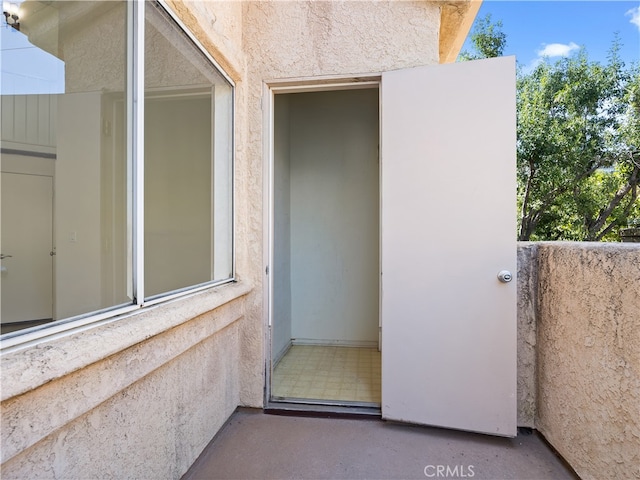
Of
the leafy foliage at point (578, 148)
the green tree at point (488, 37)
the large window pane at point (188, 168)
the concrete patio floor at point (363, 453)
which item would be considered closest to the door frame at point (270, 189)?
the concrete patio floor at point (363, 453)

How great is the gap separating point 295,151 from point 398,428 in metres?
3.08

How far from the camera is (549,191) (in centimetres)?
741

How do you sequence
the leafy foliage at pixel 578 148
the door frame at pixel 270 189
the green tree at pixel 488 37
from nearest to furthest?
the door frame at pixel 270 189, the leafy foliage at pixel 578 148, the green tree at pixel 488 37

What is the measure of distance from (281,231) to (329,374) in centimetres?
156

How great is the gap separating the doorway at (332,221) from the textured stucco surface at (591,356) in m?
1.87

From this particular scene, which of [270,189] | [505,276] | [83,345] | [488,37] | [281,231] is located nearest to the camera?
[83,345]

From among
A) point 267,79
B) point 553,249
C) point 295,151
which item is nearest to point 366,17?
point 267,79

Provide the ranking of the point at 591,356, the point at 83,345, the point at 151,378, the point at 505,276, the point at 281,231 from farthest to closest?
the point at 281,231 → the point at 505,276 → the point at 591,356 → the point at 151,378 → the point at 83,345

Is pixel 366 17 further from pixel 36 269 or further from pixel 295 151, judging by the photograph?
pixel 36 269

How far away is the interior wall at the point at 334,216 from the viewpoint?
372 cm

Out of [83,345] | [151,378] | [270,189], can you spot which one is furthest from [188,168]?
[83,345]

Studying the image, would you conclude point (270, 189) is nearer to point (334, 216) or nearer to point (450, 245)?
point (450, 245)

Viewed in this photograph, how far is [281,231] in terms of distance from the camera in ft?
11.3

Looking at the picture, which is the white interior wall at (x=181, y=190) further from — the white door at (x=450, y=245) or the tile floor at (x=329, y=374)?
the white door at (x=450, y=245)
